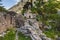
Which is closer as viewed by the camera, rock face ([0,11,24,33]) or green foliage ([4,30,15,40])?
green foliage ([4,30,15,40])

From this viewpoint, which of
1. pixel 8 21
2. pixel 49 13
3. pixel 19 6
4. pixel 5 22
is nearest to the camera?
pixel 5 22

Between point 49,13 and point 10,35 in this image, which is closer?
point 10,35

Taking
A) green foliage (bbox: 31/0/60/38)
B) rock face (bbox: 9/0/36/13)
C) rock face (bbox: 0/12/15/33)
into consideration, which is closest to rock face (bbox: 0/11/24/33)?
rock face (bbox: 0/12/15/33)

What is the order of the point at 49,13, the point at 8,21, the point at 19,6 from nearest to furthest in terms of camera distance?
1. the point at 8,21
2. the point at 19,6
3. the point at 49,13

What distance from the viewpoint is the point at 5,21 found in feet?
77.8

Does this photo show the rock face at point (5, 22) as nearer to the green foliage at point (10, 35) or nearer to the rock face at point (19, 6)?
the green foliage at point (10, 35)

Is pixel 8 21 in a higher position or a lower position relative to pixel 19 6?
lower

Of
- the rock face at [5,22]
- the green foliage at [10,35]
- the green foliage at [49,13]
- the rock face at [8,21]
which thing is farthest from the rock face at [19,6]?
the green foliage at [10,35]

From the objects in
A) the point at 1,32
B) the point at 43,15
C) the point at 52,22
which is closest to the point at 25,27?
the point at 1,32

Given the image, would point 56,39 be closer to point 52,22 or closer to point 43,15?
point 52,22

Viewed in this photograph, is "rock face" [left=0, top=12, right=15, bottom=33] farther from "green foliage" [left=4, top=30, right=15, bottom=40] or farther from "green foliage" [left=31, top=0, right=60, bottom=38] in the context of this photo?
"green foliage" [left=31, top=0, right=60, bottom=38]

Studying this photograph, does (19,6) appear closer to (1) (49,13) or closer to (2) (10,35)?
(1) (49,13)

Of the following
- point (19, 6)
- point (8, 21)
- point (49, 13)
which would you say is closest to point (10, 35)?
point (8, 21)

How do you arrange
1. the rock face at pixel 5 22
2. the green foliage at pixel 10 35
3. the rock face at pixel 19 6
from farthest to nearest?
1. the rock face at pixel 19 6
2. the rock face at pixel 5 22
3. the green foliage at pixel 10 35
